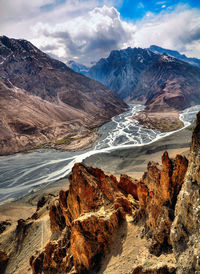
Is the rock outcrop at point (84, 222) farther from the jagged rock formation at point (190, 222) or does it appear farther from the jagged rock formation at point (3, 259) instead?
the jagged rock formation at point (3, 259)

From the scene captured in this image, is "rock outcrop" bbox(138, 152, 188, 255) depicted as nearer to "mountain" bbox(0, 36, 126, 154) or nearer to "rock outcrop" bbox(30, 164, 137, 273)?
"rock outcrop" bbox(30, 164, 137, 273)

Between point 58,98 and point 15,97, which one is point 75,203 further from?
point 58,98

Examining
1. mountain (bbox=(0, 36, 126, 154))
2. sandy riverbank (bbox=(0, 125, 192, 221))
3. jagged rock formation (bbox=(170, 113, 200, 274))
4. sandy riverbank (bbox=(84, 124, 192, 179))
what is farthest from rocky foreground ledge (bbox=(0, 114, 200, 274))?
mountain (bbox=(0, 36, 126, 154))

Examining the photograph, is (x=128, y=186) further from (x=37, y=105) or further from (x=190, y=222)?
(x=37, y=105)

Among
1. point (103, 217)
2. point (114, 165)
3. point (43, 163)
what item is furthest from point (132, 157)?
point (103, 217)

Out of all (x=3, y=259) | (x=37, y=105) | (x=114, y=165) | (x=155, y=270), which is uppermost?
(x=37, y=105)

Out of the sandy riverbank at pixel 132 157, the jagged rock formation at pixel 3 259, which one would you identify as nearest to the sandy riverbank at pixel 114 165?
the sandy riverbank at pixel 132 157
